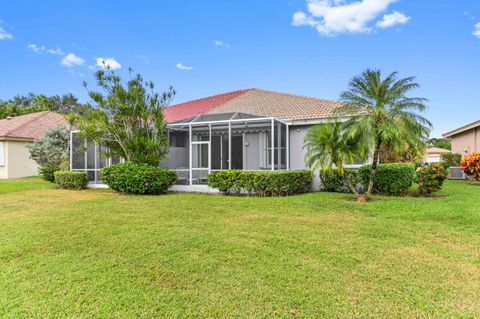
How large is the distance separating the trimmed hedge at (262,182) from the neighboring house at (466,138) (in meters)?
17.8

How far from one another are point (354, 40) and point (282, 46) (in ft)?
13.3

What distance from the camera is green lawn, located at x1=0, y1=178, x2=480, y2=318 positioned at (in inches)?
153

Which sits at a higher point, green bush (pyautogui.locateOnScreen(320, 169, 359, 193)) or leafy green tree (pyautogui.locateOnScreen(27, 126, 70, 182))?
leafy green tree (pyautogui.locateOnScreen(27, 126, 70, 182))

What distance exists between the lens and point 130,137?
582 inches

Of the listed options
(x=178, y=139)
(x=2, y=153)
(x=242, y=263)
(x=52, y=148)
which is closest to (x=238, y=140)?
(x=178, y=139)

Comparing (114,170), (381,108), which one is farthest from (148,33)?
(381,108)

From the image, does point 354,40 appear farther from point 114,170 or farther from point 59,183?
point 59,183

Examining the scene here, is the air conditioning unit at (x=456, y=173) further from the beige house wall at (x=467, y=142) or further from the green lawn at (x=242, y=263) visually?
the green lawn at (x=242, y=263)

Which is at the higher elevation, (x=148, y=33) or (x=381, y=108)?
(x=148, y=33)

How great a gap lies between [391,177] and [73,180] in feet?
49.6

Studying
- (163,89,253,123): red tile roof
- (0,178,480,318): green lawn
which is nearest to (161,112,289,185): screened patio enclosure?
(163,89,253,123): red tile roof

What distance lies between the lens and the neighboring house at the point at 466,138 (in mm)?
24156

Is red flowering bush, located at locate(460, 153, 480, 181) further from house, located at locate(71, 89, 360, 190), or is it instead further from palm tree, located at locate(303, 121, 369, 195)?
palm tree, located at locate(303, 121, 369, 195)

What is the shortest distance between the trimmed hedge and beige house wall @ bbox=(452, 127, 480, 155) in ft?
58.6
